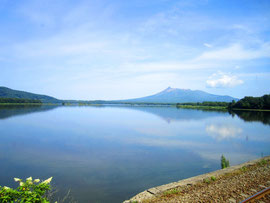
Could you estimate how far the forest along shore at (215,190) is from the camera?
14.7 feet

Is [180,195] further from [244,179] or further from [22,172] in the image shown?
[22,172]

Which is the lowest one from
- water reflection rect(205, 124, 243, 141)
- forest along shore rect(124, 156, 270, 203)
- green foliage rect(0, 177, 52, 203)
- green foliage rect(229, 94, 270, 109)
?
water reflection rect(205, 124, 243, 141)

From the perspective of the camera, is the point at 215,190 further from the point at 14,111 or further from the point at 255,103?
the point at 255,103

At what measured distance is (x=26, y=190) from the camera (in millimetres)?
2801

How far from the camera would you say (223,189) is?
4.96m

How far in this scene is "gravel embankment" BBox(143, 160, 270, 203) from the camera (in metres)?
4.44

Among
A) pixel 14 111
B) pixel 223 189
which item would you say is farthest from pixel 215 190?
pixel 14 111

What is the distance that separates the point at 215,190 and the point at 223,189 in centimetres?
22

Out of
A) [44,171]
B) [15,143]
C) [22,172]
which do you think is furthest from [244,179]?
[15,143]

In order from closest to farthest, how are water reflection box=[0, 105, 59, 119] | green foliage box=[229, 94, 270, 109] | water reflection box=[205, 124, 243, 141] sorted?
water reflection box=[205, 124, 243, 141] < water reflection box=[0, 105, 59, 119] < green foliage box=[229, 94, 270, 109]

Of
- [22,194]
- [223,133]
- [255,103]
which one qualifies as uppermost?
[255,103]

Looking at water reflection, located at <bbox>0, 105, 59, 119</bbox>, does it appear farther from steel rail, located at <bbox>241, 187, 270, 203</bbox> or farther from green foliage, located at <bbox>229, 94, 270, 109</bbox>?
green foliage, located at <bbox>229, 94, 270, 109</bbox>

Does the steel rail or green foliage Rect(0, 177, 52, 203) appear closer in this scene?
green foliage Rect(0, 177, 52, 203)

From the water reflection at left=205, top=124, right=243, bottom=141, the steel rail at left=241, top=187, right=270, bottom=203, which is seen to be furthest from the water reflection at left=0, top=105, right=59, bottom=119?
the steel rail at left=241, top=187, right=270, bottom=203
